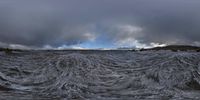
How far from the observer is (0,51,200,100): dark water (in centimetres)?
2042

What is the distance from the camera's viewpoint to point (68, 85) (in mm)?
21750

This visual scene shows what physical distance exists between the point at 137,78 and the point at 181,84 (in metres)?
2.57

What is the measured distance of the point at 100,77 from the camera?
2302cm

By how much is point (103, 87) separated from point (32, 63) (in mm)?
6422

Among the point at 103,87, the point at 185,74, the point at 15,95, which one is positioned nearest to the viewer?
the point at 15,95

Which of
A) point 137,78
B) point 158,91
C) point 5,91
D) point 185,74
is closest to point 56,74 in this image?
point 5,91

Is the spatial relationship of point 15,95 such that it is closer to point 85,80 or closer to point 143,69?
point 85,80

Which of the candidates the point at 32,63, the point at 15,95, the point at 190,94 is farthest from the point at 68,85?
the point at 190,94

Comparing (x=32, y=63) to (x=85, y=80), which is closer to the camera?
(x=85, y=80)

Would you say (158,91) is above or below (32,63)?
below

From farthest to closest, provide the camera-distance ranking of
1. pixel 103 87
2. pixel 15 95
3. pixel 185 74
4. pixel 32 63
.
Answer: pixel 32 63, pixel 185 74, pixel 103 87, pixel 15 95

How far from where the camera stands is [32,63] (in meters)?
25.8

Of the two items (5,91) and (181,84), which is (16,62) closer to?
(5,91)

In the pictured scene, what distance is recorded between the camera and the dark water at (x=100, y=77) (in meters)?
20.4
